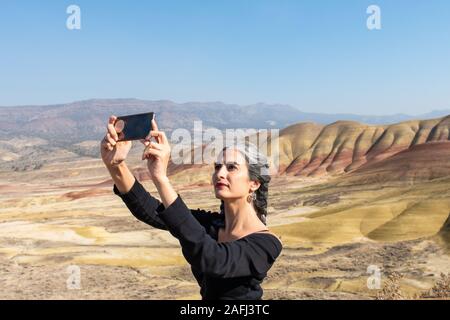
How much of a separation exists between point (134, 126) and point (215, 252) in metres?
0.97

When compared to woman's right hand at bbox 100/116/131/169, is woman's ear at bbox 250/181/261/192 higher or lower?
lower

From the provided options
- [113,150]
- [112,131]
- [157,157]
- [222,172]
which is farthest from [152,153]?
[222,172]

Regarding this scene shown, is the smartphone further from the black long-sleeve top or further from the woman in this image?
the black long-sleeve top

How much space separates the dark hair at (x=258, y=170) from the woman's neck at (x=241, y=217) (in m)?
0.17

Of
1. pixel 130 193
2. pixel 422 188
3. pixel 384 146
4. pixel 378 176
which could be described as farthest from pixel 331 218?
pixel 384 146

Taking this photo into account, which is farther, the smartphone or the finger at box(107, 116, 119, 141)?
the finger at box(107, 116, 119, 141)

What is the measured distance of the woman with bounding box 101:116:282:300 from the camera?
2.94 metres

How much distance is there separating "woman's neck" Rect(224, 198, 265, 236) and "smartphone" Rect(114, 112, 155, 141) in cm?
100

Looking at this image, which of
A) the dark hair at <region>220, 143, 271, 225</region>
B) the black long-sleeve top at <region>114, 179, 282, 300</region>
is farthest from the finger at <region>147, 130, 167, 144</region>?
the dark hair at <region>220, 143, 271, 225</region>

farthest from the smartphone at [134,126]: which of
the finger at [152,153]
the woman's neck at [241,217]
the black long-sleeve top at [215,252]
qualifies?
the woman's neck at [241,217]

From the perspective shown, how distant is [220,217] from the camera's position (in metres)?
4.36

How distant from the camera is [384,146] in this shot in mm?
124312

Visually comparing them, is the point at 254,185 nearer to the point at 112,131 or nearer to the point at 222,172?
the point at 222,172
